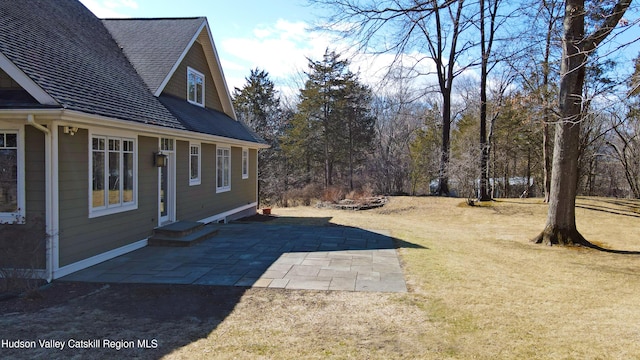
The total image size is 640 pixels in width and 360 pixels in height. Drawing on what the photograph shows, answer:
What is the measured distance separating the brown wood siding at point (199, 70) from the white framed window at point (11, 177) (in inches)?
219

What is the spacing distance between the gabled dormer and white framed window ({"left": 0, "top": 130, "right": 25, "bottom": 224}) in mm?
4670

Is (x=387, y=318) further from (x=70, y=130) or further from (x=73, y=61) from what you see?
(x=73, y=61)

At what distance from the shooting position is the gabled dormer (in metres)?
11.4

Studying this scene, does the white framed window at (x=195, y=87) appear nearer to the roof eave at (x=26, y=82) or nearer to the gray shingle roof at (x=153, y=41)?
the gray shingle roof at (x=153, y=41)

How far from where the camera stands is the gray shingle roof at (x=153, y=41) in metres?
11.2

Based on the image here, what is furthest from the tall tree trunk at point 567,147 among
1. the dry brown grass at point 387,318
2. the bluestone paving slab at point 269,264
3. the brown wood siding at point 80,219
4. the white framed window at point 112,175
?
the brown wood siding at point 80,219

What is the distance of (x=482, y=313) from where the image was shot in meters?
4.95

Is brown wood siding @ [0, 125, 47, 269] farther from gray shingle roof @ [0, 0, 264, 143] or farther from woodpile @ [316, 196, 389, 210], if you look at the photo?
woodpile @ [316, 196, 389, 210]

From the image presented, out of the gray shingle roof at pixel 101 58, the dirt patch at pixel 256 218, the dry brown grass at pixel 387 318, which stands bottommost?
the dirt patch at pixel 256 218

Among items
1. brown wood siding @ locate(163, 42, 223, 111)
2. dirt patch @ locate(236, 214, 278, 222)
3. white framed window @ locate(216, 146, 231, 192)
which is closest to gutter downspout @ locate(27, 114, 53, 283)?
brown wood siding @ locate(163, 42, 223, 111)

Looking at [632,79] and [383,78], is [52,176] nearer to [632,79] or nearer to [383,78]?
[383,78]

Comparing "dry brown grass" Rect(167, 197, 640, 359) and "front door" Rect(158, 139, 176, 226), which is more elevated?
"front door" Rect(158, 139, 176, 226)

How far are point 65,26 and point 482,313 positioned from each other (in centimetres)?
1061

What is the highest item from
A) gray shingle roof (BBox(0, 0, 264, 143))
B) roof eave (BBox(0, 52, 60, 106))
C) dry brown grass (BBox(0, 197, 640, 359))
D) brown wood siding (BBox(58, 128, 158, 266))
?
gray shingle roof (BBox(0, 0, 264, 143))
